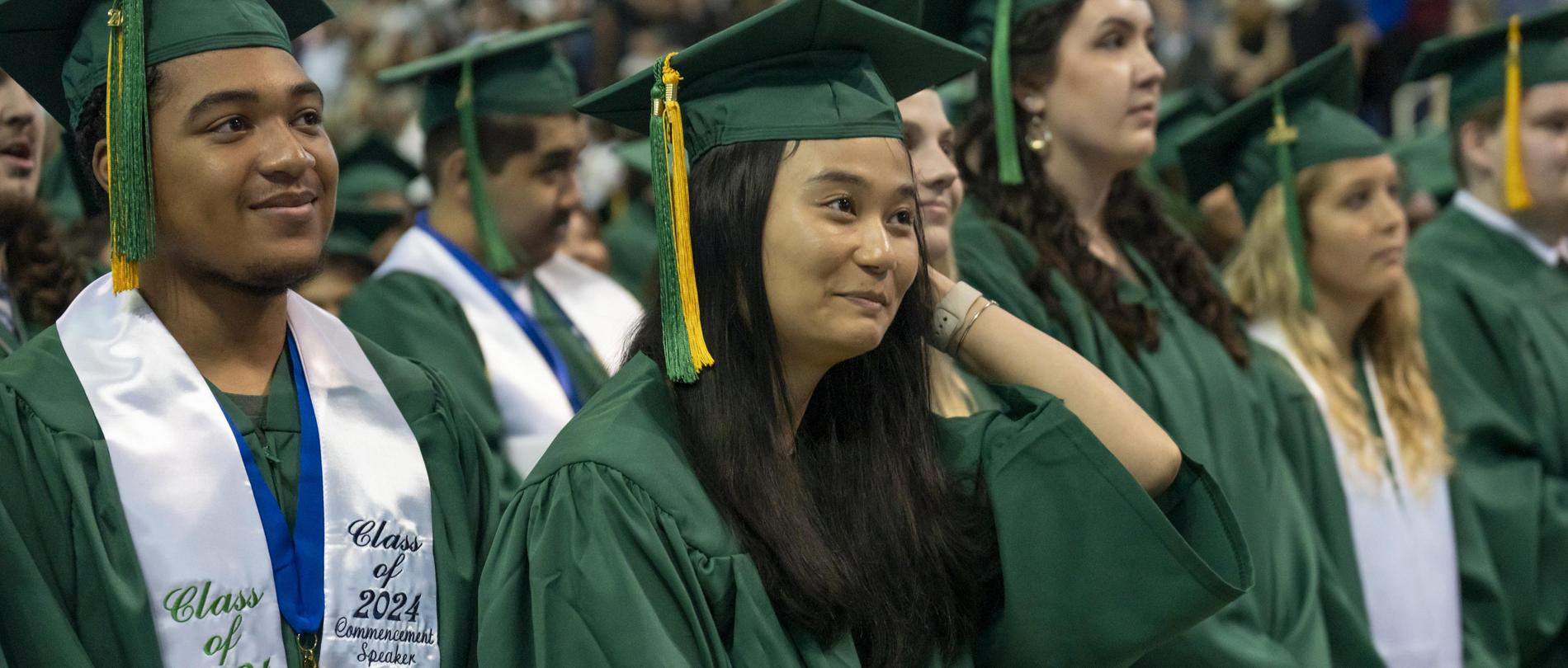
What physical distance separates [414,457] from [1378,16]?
7.79 meters

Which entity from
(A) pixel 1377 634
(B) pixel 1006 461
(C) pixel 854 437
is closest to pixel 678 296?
(C) pixel 854 437

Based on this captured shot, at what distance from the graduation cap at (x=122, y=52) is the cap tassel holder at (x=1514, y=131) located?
3.76 m

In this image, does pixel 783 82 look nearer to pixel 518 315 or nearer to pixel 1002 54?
pixel 1002 54

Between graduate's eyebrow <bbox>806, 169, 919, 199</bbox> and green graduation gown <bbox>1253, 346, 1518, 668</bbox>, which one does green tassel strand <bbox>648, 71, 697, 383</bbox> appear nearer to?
graduate's eyebrow <bbox>806, 169, 919, 199</bbox>

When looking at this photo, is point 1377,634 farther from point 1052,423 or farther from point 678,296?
point 678,296

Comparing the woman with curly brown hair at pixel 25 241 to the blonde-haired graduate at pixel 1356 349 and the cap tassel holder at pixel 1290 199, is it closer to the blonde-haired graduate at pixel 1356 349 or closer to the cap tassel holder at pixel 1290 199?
the blonde-haired graduate at pixel 1356 349

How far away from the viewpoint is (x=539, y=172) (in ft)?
15.3

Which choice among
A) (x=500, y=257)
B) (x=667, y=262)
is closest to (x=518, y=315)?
(x=500, y=257)

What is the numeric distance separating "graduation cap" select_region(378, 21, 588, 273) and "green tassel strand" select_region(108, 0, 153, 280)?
2.08 meters

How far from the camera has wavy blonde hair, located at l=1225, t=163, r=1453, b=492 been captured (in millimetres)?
4492

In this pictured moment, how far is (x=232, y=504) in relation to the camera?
96.3 inches

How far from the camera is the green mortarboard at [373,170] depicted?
6172mm

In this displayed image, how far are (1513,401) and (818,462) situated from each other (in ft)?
9.73

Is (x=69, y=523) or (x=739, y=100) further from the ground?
(x=739, y=100)
